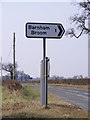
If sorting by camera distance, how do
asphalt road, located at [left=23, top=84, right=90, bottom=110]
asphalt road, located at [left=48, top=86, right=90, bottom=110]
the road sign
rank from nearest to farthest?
the road sign < asphalt road, located at [left=23, top=84, right=90, bottom=110] < asphalt road, located at [left=48, top=86, right=90, bottom=110]

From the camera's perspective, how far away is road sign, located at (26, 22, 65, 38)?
43.8 feet

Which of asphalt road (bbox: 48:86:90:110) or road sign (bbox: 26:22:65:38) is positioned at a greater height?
road sign (bbox: 26:22:65:38)

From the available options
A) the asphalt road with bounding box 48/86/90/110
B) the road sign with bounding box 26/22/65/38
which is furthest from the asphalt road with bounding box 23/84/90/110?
the road sign with bounding box 26/22/65/38

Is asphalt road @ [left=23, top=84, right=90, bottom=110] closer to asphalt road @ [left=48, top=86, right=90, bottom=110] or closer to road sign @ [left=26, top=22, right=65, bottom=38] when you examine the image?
asphalt road @ [left=48, top=86, right=90, bottom=110]

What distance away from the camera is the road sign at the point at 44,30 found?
13.3 m

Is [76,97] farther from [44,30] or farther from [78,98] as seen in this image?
[44,30]

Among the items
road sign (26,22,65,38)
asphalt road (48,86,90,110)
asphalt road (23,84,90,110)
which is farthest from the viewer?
asphalt road (48,86,90,110)

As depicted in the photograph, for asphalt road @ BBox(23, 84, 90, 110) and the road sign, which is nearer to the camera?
the road sign

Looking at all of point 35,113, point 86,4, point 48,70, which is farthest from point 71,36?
point 35,113

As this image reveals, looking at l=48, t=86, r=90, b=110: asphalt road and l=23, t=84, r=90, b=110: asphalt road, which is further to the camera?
l=48, t=86, r=90, b=110: asphalt road

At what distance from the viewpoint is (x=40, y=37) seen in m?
13.5

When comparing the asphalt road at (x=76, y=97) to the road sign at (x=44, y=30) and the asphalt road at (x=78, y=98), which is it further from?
the road sign at (x=44, y=30)

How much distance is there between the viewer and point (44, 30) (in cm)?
1348

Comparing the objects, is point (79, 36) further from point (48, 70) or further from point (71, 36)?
point (48, 70)
